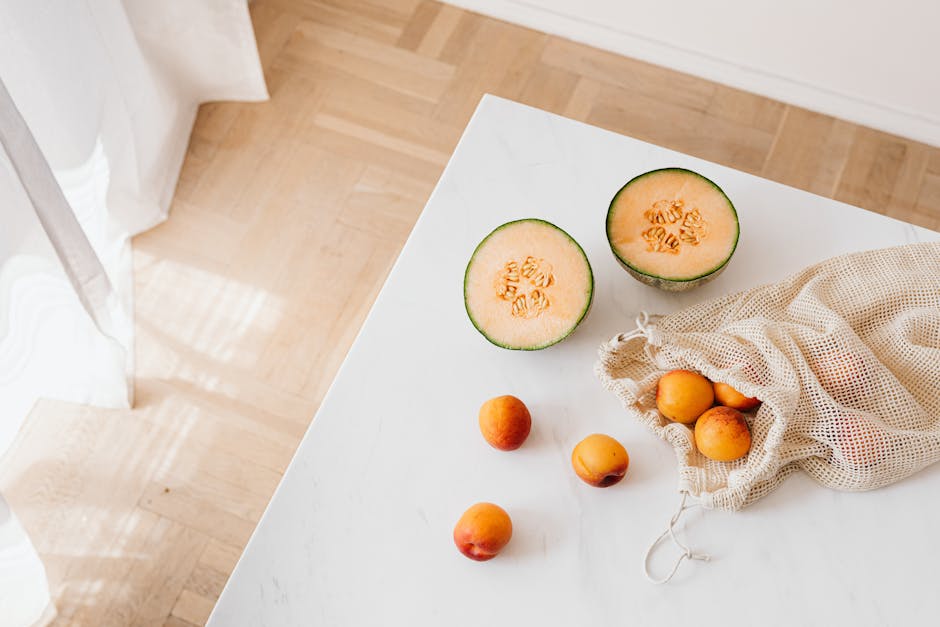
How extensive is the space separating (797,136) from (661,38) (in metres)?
0.40

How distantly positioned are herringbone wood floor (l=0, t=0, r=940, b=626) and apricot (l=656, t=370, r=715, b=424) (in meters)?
0.91

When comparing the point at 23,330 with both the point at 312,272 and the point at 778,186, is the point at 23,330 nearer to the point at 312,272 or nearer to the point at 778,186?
the point at 312,272

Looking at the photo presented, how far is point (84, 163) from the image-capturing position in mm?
1708

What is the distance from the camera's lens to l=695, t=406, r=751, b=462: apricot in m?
1.05

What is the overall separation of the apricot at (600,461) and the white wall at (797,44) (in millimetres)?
1339

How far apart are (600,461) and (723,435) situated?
0.15 metres

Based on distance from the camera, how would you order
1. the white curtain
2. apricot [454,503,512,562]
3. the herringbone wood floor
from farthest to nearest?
the herringbone wood floor, the white curtain, apricot [454,503,512,562]

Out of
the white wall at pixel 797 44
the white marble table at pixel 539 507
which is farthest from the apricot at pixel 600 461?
the white wall at pixel 797 44

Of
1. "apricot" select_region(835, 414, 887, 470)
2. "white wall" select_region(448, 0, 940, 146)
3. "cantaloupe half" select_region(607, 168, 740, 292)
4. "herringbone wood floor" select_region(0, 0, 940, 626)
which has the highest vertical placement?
"cantaloupe half" select_region(607, 168, 740, 292)

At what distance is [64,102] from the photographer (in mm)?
1604

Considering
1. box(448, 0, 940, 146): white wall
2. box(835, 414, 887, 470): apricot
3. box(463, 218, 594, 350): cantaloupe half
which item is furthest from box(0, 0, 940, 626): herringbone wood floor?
box(835, 414, 887, 470): apricot

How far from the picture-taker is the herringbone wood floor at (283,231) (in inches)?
66.7

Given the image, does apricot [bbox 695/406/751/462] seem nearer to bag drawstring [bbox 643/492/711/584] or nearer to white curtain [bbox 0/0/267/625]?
bag drawstring [bbox 643/492/711/584]

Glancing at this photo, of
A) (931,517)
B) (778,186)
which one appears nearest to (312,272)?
(778,186)
